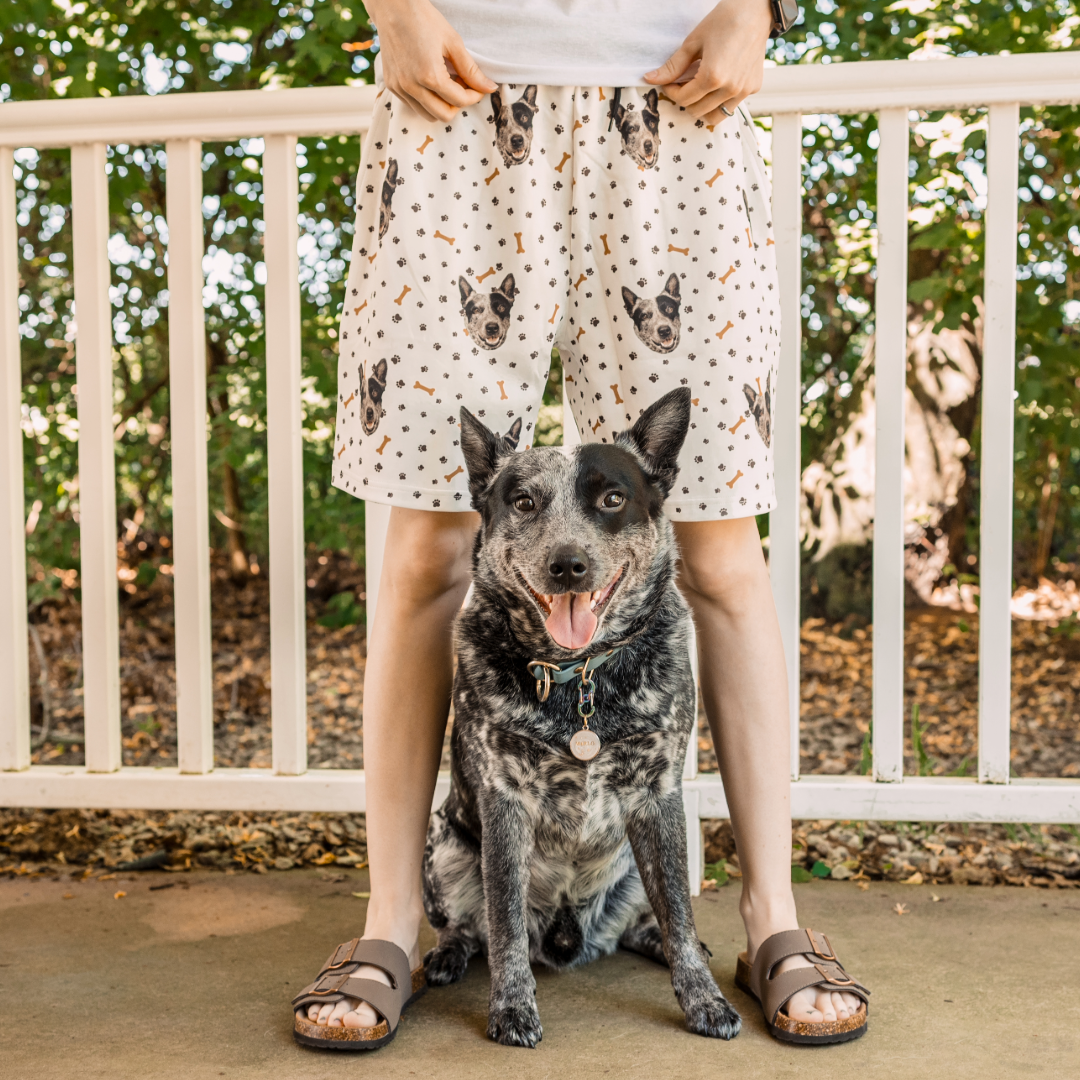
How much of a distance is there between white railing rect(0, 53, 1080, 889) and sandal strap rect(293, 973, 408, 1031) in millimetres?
631

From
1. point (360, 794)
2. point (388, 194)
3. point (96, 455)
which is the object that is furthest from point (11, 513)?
point (388, 194)

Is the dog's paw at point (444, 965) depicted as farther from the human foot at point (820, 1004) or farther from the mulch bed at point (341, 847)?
the mulch bed at point (341, 847)

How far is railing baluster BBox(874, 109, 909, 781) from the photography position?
7.03 feet

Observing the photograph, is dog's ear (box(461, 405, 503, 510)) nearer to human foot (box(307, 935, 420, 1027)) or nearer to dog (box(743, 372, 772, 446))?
dog (box(743, 372, 772, 446))

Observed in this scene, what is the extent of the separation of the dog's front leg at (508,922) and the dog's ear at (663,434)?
1.90 ft

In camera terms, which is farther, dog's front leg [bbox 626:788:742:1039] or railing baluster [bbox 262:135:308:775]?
railing baluster [bbox 262:135:308:775]

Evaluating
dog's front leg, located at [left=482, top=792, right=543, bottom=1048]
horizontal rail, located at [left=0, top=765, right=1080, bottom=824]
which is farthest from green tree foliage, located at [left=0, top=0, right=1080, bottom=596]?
dog's front leg, located at [left=482, top=792, right=543, bottom=1048]

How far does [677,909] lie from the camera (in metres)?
1.62

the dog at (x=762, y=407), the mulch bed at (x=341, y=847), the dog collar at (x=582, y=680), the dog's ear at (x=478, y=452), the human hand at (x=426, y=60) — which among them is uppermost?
the human hand at (x=426, y=60)

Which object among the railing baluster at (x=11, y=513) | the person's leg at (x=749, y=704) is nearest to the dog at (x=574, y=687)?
the person's leg at (x=749, y=704)

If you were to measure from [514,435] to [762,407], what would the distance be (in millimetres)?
418

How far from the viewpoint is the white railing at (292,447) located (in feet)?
6.93

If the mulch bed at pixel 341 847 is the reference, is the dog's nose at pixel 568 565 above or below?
above

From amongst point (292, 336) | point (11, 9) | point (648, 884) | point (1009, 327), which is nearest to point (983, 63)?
point (1009, 327)
